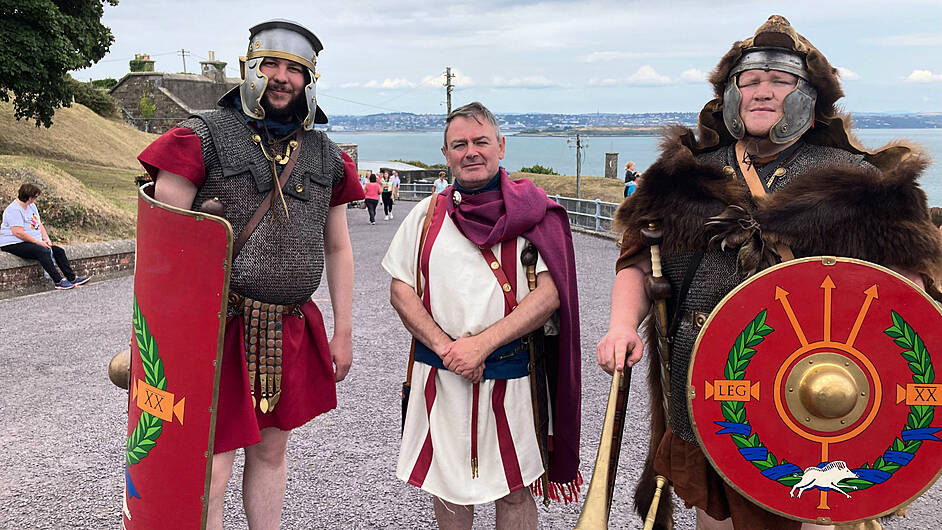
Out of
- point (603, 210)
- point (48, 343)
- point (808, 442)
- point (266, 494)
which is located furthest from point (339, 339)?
point (603, 210)

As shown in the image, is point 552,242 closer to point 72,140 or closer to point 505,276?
point 505,276

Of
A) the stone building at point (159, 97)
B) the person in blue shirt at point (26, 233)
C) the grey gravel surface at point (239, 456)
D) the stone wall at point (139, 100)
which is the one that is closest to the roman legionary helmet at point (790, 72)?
the grey gravel surface at point (239, 456)

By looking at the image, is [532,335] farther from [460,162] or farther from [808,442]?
[808,442]

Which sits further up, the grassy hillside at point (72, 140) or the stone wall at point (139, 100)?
the stone wall at point (139, 100)

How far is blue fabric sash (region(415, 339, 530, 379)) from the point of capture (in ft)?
7.63

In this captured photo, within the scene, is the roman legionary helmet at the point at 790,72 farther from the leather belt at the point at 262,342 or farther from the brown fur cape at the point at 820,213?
the leather belt at the point at 262,342

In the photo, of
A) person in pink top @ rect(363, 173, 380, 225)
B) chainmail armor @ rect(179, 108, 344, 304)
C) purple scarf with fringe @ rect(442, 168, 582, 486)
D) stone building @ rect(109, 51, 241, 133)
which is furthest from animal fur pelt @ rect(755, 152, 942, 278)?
stone building @ rect(109, 51, 241, 133)

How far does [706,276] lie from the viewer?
6.42 ft

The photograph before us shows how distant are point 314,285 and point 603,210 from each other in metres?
13.2

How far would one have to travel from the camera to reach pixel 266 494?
2.42 meters

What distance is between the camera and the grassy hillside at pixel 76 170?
979 cm

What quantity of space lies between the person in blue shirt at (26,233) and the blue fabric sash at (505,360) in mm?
7264

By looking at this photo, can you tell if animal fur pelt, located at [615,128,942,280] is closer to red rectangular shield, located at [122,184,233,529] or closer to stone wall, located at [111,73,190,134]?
red rectangular shield, located at [122,184,233,529]

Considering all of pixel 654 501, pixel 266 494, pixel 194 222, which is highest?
pixel 194 222
